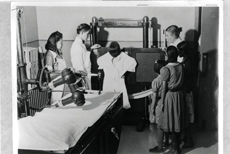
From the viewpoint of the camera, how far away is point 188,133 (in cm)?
207

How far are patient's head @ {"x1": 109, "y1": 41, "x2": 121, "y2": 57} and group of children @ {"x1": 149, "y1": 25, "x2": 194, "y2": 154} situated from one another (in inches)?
13.0

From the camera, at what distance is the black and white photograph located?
1769 mm

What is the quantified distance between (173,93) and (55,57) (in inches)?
36.5

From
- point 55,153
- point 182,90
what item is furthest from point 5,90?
point 182,90

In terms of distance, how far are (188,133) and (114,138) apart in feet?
2.06

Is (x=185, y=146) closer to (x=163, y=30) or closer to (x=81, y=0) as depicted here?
(x=163, y=30)

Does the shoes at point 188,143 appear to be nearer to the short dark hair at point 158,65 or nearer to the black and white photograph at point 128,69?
the black and white photograph at point 128,69

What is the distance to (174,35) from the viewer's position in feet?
6.48

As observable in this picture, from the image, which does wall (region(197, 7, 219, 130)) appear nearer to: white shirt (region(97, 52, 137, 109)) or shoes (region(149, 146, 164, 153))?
shoes (region(149, 146, 164, 153))

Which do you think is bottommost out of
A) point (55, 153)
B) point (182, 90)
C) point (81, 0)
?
point (55, 153)

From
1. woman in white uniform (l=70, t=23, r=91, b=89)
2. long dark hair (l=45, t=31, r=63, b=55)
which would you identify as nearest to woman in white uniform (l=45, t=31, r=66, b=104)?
long dark hair (l=45, t=31, r=63, b=55)

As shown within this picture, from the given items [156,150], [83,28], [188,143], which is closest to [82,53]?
[83,28]

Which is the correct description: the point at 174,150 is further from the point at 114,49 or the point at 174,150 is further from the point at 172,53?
the point at 114,49
